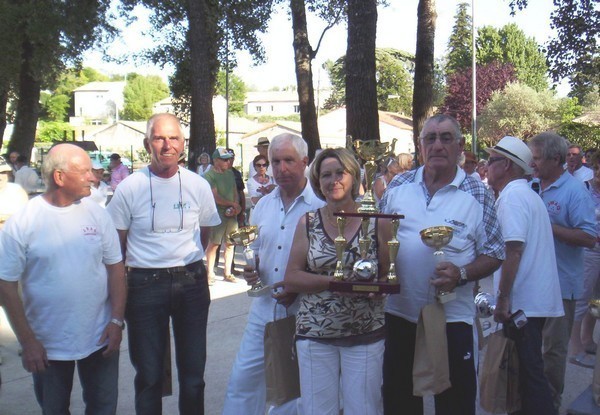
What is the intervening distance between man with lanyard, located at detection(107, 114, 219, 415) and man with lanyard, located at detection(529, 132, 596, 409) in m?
2.48

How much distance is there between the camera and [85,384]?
374 centimetres

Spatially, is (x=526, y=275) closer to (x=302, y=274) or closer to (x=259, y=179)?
(x=302, y=274)

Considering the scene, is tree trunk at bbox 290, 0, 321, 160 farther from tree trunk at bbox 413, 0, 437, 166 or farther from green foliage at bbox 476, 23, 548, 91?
green foliage at bbox 476, 23, 548, 91

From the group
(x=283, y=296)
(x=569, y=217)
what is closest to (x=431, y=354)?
(x=283, y=296)

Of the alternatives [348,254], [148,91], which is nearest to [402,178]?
[348,254]

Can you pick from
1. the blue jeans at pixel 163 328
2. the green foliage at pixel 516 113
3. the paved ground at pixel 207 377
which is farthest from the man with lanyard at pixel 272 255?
the green foliage at pixel 516 113

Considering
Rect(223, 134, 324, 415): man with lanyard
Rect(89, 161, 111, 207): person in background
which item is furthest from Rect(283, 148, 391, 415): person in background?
Rect(89, 161, 111, 207): person in background

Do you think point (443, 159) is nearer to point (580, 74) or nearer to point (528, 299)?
point (528, 299)

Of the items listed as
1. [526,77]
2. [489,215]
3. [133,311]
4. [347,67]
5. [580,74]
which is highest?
[526,77]

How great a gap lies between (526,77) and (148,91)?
66.8 m

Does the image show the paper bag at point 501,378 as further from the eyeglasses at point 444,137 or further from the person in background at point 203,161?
the person in background at point 203,161

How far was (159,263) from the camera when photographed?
404 centimetres

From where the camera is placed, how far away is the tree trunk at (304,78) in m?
17.1

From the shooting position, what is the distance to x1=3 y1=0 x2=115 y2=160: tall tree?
20297 millimetres
